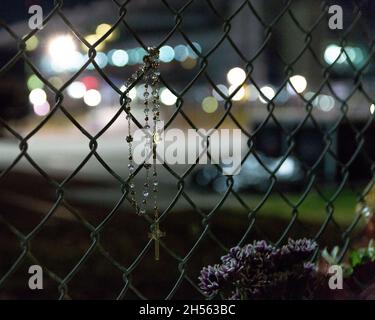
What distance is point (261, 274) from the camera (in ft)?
4.19

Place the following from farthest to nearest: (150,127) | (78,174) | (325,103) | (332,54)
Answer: (78,174), (325,103), (332,54), (150,127)

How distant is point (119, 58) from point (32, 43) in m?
0.20

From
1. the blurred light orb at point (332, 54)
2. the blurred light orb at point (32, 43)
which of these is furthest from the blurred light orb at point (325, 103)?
the blurred light orb at point (32, 43)

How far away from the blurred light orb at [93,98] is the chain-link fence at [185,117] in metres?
0.04

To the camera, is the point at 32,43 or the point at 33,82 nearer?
the point at 32,43

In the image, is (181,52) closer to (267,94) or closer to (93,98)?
(93,98)

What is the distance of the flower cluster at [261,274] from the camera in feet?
4.18

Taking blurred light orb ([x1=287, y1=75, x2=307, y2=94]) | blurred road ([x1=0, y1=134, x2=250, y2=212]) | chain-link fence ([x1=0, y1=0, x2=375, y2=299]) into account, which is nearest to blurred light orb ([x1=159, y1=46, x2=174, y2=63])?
chain-link fence ([x1=0, y1=0, x2=375, y2=299])

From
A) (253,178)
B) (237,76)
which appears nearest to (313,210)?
(253,178)

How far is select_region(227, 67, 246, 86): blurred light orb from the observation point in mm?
1433

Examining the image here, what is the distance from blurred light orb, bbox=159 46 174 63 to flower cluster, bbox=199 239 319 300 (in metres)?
0.38

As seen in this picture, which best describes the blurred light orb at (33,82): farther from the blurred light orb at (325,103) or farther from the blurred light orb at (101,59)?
the blurred light orb at (325,103)

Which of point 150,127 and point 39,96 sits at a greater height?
point 39,96

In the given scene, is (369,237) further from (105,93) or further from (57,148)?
(57,148)
